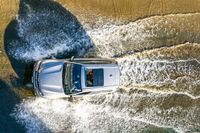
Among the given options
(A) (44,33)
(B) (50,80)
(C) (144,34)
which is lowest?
(B) (50,80)

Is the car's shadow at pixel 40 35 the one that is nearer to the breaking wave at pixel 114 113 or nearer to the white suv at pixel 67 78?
the white suv at pixel 67 78

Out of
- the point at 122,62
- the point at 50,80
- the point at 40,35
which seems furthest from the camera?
the point at 122,62

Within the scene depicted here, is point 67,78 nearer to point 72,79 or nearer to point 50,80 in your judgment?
point 72,79

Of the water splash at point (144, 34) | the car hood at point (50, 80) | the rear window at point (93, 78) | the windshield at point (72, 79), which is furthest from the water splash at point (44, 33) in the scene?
the rear window at point (93, 78)

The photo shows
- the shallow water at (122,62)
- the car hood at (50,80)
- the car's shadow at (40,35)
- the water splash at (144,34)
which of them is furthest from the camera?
the water splash at (144,34)

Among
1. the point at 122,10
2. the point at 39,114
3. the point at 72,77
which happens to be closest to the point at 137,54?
the point at 122,10

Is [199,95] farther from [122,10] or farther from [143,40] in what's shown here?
[122,10]

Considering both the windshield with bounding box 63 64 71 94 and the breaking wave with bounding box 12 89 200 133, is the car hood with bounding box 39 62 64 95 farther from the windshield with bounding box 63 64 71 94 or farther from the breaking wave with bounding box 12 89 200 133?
the breaking wave with bounding box 12 89 200 133

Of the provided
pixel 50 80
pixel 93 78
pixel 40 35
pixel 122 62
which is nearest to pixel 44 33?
pixel 40 35
